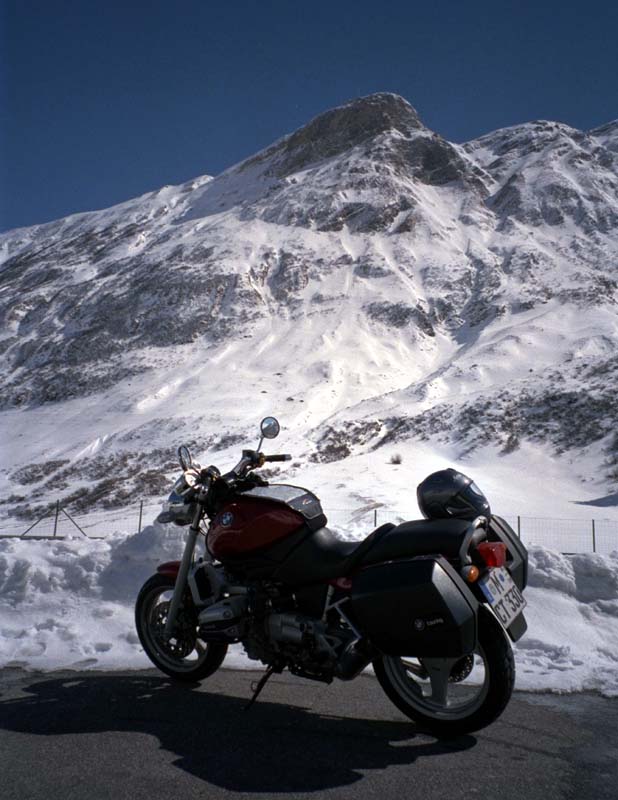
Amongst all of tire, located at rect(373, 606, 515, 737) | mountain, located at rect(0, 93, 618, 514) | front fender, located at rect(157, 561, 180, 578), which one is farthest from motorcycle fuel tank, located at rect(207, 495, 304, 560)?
mountain, located at rect(0, 93, 618, 514)

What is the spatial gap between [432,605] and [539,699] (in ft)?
4.86

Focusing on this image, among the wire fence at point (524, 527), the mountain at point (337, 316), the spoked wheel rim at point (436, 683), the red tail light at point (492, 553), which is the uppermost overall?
the mountain at point (337, 316)

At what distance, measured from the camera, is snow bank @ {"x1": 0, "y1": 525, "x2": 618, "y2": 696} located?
5004 millimetres

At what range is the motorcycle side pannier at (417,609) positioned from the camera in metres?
3.54

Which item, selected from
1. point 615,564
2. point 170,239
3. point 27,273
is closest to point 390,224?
point 170,239

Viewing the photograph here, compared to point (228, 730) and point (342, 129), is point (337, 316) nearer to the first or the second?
point (342, 129)

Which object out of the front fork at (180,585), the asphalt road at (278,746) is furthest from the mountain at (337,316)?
the asphalt road at (278,746)

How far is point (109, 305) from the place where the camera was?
68438 millimetres

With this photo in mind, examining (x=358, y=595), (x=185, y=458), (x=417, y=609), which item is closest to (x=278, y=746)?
(x=358, y=595)

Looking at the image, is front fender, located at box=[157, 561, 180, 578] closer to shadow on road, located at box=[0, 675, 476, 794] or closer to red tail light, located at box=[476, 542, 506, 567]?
shadow on road, located at box=[0, 675, 476, 794]

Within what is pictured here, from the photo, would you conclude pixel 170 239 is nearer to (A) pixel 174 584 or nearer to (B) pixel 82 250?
(B) pixel 82 250

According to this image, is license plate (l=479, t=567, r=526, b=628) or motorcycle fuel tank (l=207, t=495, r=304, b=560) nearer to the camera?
license plate (l=479, t=567, r=526, b=628)

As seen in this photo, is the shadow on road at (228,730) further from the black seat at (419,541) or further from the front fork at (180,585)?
the black seat at (419,541)

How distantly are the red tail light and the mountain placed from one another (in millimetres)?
18294
